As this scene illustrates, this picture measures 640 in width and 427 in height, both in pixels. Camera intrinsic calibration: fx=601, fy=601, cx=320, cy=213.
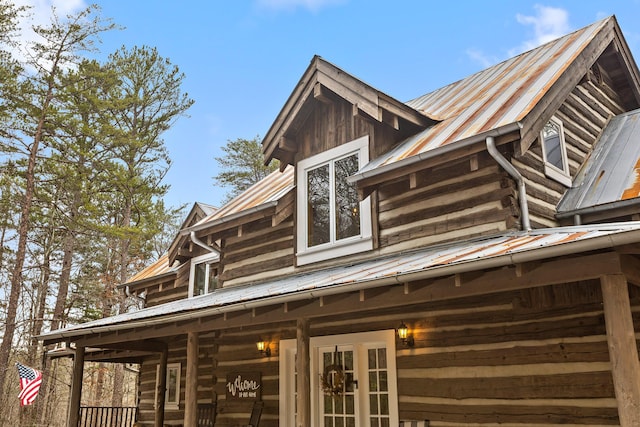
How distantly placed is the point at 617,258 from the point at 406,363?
431cm

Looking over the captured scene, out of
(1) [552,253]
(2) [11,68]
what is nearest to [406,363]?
(1) [552,253]

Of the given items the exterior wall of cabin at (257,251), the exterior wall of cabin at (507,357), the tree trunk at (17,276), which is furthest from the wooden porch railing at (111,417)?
the exterior wall of cabin at (507,357)

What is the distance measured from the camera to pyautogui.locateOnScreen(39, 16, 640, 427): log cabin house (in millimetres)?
6418

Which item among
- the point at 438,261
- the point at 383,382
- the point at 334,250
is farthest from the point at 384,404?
the point at 438,261

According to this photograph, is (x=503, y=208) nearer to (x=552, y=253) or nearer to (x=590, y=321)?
(x=590, y=321)

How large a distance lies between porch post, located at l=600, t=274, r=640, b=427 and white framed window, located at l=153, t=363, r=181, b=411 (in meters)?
11.8

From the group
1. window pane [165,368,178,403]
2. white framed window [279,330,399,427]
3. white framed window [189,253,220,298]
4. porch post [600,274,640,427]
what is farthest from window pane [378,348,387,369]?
window pane [165,368,178,403]

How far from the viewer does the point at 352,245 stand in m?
9.80

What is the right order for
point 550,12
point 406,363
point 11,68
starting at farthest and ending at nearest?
point 550,12 → point 11,68 → point 406,363

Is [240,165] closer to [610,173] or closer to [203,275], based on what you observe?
[203,275]

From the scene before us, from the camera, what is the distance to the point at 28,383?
→ 14.6 metres

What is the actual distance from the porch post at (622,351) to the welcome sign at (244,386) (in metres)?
7.18

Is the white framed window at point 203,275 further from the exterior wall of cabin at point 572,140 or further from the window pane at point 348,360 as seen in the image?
the exterior wall of cabin at point 572,140

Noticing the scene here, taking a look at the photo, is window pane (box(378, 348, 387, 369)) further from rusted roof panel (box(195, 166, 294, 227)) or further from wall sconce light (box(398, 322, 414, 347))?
rusted roof panel (box(195, 166, 294, 227))
